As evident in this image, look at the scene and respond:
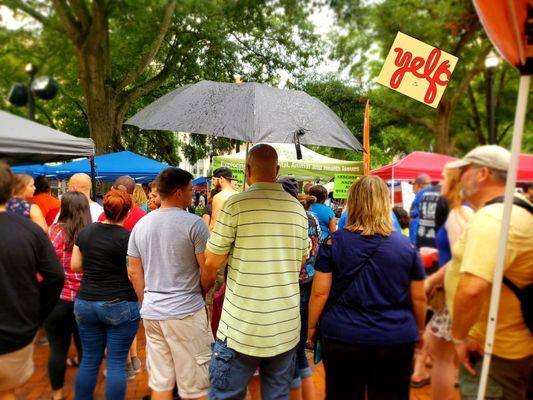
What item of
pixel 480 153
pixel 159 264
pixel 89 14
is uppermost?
pixel 89 14

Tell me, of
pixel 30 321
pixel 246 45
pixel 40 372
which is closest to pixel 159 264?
pixel 30 321

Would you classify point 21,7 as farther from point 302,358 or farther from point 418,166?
point 302,358

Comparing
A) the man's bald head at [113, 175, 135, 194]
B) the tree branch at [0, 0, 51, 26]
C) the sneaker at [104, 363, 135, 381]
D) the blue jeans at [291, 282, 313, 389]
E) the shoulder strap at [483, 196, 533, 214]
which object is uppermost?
the tree branch at [0, 0, 51, 26]

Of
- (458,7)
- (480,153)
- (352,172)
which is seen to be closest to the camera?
(480,153)

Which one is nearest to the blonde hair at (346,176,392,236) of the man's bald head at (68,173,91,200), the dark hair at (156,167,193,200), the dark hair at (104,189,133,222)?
the dark hair at (156,167,193,200)

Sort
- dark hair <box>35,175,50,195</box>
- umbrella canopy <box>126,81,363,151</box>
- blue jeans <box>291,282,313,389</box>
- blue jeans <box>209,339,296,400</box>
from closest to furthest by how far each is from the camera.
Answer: blue jeans <box>209,339,296,400</box>
umbrella canopy <box>126,81,363,151</box>
blue jeans <box>291,282,313,389</box>
dark hair <box>35,175,50,195</box>

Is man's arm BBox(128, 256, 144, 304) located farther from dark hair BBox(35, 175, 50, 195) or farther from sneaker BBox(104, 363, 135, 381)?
dark hair BBox(35, 175, 50, 195)

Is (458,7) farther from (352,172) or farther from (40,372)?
(40,372)

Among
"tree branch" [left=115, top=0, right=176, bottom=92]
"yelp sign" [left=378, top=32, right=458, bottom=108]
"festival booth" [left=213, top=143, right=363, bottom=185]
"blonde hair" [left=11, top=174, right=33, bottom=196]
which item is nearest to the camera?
"yelp sign" [left=378, top=32, right=458, bottom=108]

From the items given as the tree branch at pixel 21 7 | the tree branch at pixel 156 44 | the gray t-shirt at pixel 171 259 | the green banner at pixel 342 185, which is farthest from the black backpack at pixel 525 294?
the tree branch at pixel 156 44

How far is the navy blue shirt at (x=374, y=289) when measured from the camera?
7.29 feet

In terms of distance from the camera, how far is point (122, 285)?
3055 mm

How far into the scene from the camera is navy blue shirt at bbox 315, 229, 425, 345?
87.5 inches

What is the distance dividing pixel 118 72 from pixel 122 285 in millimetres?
13144
